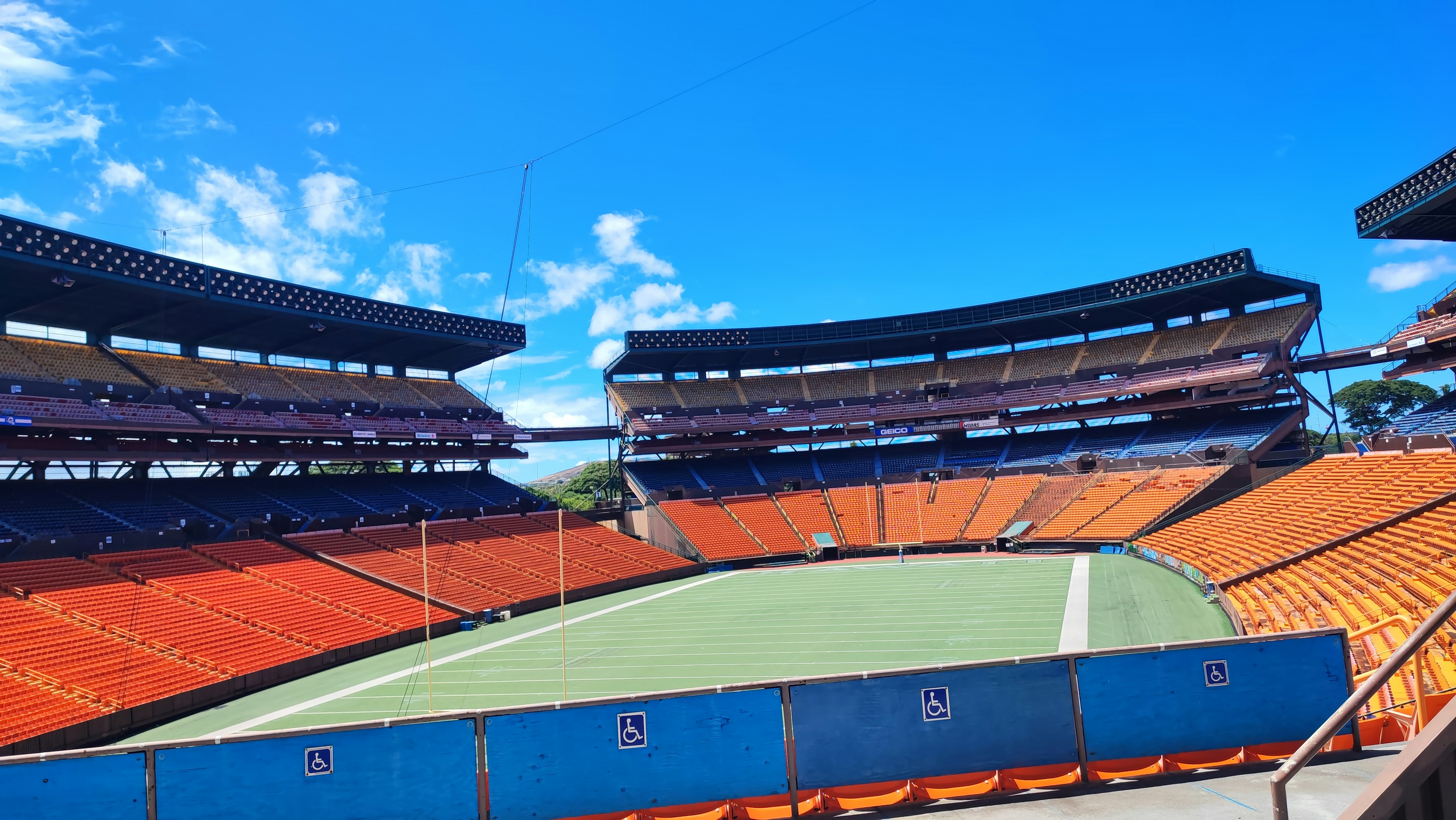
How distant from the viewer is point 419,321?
1710 inches

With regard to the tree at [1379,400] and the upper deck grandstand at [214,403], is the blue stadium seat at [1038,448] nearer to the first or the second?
the upper deck grandstand at [214,403]

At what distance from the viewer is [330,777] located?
637cm

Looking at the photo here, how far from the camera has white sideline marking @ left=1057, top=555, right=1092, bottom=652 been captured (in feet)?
61.2

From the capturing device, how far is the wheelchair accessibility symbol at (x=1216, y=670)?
22.5ft

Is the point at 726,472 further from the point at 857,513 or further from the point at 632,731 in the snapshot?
the point at 632,731

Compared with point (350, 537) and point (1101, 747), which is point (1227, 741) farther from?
point (350, 537)

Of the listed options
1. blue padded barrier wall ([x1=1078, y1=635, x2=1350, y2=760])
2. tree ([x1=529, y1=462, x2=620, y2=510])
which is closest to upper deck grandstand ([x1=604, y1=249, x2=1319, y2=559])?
tree ([x1=529, y1=462, x2=620, y2=510])

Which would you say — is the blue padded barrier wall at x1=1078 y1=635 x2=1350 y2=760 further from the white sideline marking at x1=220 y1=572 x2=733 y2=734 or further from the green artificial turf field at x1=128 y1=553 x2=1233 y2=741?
the white sideline marking at x1=220 y1=572 x2=733 y2=734

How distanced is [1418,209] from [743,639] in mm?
32576

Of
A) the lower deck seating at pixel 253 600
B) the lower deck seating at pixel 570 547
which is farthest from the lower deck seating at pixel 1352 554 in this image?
the lower deck seating at pixel 570 547

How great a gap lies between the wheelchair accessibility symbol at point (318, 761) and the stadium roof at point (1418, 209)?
1552 inches

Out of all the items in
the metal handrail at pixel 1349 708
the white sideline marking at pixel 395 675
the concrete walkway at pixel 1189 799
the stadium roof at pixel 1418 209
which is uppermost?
the stadium roof at pixel 1418 209

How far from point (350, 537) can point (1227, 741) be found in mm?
35295

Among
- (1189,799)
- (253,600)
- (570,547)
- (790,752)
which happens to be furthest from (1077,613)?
(570,547)
